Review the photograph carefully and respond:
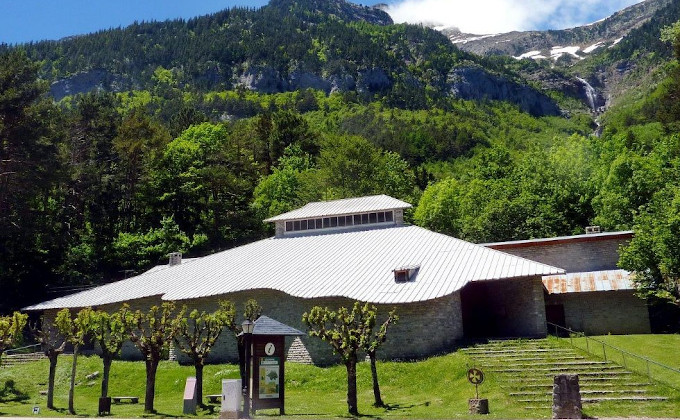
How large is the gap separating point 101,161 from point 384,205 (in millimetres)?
31540

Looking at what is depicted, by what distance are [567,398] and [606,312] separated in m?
17.5

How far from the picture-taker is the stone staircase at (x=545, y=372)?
19906mm

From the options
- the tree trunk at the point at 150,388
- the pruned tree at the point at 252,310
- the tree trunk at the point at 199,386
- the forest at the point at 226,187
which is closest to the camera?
the tree trunk at the point at 150,388

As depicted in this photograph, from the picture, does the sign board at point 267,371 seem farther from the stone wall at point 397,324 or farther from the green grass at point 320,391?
the stone wall at point 397,324

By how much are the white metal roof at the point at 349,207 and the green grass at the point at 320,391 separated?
13364 mm

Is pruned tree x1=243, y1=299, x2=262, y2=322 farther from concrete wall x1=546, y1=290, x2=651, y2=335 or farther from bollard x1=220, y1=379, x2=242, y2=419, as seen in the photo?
concrete wall x1=546, y1=290, x2=651, y2=335

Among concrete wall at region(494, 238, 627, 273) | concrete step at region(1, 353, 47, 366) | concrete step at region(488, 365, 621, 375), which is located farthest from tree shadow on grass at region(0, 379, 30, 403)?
concrete wall at region(494, 238, 627, 273)

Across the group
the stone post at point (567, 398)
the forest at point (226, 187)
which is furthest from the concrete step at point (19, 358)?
the stone post at point (567, 398)

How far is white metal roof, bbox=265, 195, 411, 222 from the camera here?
3909 centimetres

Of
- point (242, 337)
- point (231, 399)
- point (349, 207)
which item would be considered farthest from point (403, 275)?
point (231, 399)

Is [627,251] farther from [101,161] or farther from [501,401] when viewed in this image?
[101,161]

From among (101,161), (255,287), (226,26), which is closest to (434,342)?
(255,287)

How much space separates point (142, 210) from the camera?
55656 millimetres

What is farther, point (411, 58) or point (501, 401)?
point (411, 58)
